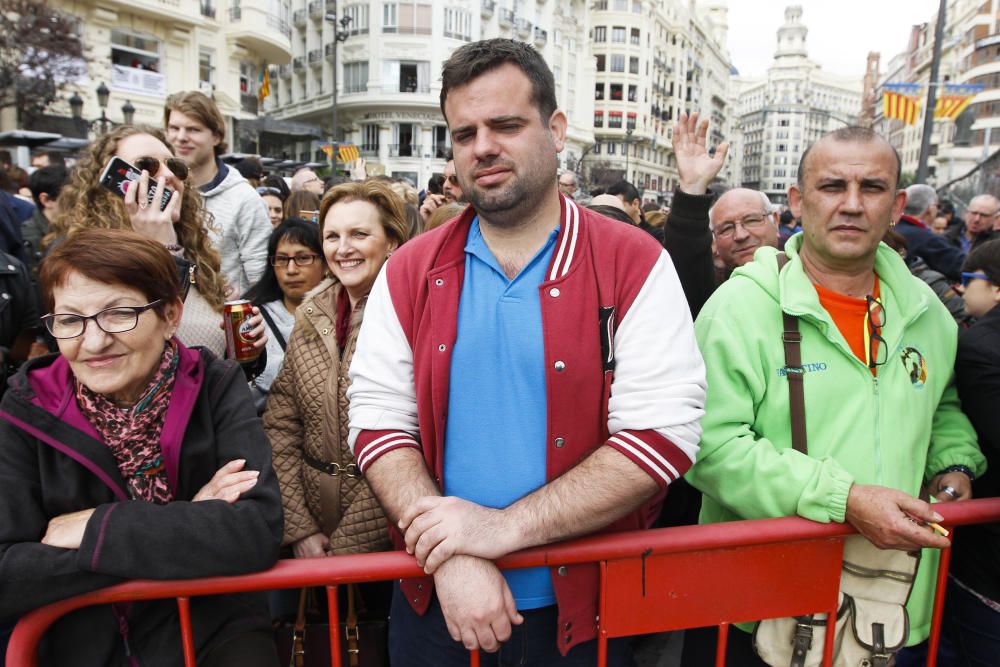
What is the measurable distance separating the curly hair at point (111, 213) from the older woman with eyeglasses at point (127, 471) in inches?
28.1

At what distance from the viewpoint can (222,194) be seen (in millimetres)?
3973

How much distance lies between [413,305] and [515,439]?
0.50m

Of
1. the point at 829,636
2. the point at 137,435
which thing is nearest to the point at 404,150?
the point at 137,435

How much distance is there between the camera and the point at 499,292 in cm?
190

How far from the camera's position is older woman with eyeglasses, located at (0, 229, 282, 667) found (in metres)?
1.70

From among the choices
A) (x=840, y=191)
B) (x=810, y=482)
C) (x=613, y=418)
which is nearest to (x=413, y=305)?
(x=613, y=418)

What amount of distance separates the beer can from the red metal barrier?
1.05 m

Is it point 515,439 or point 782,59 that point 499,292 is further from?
point 782,59

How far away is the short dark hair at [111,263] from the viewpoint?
1915 millimetres

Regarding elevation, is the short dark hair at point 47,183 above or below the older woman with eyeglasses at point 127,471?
above

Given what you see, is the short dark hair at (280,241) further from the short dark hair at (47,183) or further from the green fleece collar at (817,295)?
the short dark hair at (47,183)

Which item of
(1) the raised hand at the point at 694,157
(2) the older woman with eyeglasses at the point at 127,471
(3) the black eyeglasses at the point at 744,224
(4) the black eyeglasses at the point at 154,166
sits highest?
(1) the raised hand at the point at 694,157

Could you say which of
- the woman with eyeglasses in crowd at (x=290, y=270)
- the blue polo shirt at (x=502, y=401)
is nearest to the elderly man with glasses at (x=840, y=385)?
the blue polo shirt at (x=502, y=401)

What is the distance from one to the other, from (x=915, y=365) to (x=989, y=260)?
128 cm
